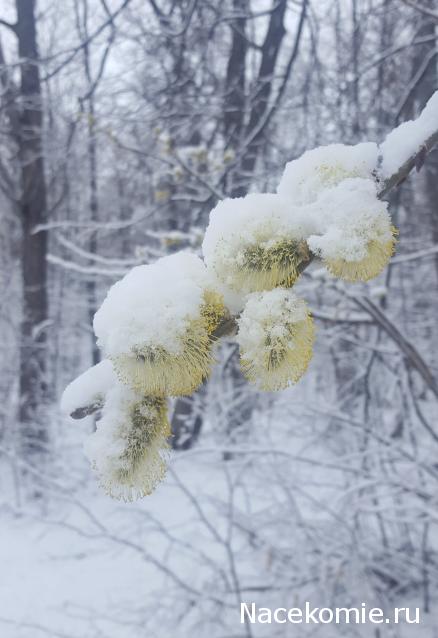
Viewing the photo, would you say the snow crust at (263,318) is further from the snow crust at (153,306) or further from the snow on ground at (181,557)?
the snow on ground at (181,557)

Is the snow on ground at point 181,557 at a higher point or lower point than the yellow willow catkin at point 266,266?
lower

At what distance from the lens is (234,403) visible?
13.1ft

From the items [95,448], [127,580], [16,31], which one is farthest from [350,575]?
[16,31]

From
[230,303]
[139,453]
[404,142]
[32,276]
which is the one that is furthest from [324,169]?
[32,276]

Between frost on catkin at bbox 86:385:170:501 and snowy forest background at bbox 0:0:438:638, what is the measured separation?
2.59 feet

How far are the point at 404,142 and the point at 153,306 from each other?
39cm

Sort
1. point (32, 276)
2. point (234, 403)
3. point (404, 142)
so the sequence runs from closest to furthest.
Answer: point (404, 142) → point (234, 403) → point (32, 276)

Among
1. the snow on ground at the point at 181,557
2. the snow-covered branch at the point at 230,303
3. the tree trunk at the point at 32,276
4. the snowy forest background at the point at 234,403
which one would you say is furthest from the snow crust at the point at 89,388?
the tree trunk at the point at 32,276

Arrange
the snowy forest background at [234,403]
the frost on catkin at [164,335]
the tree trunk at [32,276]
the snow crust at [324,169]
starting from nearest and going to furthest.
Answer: the frost on catkin at [164,335]
the snow crust at [324,169]
the snowy forest background at [234,403]
the tree trunk at [32,276]

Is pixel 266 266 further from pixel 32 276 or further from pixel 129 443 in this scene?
pixel 32 276

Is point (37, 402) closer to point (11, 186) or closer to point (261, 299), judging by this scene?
point (11, 186)

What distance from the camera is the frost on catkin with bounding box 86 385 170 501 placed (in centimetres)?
62

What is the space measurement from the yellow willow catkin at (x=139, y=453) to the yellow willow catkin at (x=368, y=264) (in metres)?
0.27

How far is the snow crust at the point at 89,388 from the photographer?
631 mm
